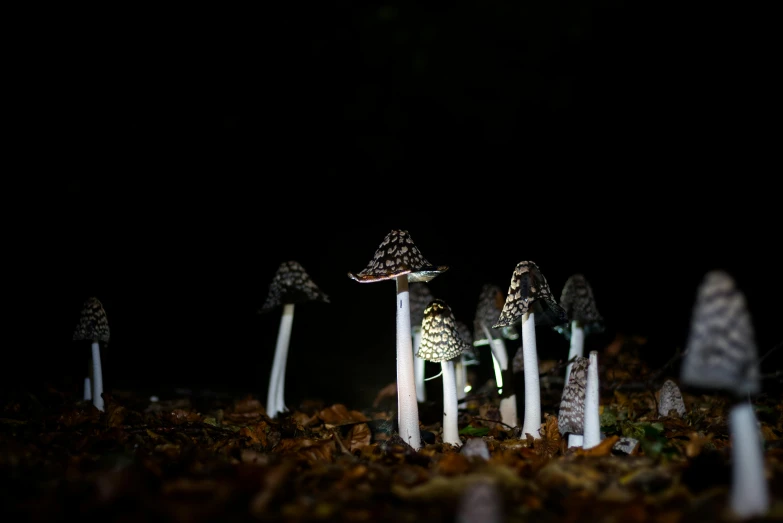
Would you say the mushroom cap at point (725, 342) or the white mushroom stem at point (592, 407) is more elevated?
the mushroom cap at point (725, 342)

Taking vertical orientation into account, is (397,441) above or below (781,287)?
below

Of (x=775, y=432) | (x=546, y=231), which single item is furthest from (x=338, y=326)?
(x=775, y=432)

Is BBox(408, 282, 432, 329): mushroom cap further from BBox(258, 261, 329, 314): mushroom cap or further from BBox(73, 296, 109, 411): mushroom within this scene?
BBox(73, 296, 109, 411): mushroom

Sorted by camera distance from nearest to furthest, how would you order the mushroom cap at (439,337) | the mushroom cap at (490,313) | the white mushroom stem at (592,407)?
the white mushroom stem at (592,407) → the mushroom cap at (439,337) → the mushroom cap at (490,313)

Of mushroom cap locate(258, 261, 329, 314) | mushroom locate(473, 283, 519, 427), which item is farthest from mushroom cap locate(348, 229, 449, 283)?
mushroom cap locate(258, 261, 329, 314)

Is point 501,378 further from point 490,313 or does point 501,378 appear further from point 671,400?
point 671,400

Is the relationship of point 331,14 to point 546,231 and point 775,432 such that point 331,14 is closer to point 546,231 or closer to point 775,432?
point 546,231

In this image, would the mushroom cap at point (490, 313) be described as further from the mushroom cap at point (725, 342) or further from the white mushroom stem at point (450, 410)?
the mushroom cap at point (725, 342)

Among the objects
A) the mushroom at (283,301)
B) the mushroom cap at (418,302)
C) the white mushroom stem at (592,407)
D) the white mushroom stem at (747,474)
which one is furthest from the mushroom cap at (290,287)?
the white mushroom stem at (747,474)
